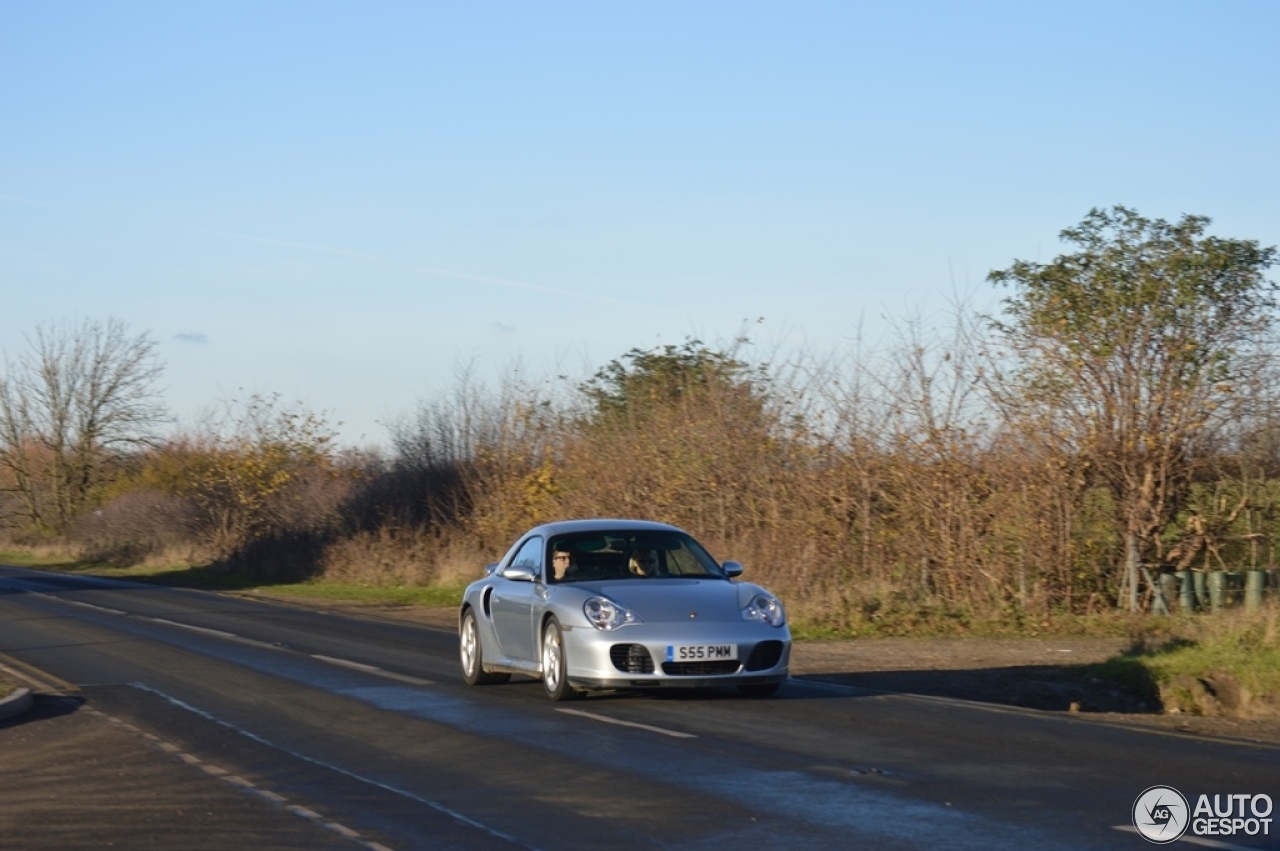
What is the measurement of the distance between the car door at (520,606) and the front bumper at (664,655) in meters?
1.07

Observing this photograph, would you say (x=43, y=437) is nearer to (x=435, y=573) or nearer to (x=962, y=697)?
(x=435, y=573)

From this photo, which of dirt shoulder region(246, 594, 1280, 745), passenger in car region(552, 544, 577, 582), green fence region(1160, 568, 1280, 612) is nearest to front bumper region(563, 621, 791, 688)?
passenger in car region(552, 544, 577, 582)

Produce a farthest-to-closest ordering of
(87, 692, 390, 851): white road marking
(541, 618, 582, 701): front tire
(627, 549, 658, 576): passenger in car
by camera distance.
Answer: (627, 549, 658, 576): passenger in car, (541, 618, 582, 701): front tire, (87, 692, 390, 851): white road marking

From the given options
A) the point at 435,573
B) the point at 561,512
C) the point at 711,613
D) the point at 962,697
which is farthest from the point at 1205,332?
the point at 435,573

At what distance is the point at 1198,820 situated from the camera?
736 centimetres

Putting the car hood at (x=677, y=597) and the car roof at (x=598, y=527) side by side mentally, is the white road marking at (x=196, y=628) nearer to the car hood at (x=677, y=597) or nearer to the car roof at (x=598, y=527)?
the car roof at (x=598, y=527)

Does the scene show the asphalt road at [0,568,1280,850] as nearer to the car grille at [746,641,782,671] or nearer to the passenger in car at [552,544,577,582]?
the car grille at [746,641,782,671]

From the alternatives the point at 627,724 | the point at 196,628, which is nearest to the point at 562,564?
the point at 627,724

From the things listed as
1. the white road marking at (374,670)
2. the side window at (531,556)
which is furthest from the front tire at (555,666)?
the white road marking at (374,670)

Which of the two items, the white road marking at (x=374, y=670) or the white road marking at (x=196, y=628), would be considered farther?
the white road marking at (x=196, y=628)

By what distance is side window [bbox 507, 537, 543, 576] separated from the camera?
538 inches

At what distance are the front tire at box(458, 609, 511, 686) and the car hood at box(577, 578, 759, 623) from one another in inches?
82.0

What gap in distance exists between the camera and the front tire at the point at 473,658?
14.6m

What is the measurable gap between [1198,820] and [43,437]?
248 feet
